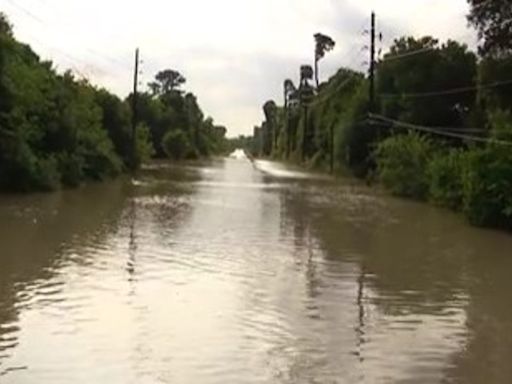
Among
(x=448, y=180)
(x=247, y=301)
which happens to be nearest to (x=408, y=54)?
(x=448, y=180)

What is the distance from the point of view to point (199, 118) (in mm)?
141000

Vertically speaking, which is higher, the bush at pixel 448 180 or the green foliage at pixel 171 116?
the green foliage at pixel 171 116

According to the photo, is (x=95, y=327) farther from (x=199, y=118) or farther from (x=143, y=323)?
(x=199, y=118)

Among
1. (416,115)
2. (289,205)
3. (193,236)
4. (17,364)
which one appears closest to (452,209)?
(289,205)

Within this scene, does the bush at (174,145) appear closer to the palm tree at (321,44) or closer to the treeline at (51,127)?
the palm tree at (321,44)

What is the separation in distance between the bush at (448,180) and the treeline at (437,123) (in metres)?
0.05

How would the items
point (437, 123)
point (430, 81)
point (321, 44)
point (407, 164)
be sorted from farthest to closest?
1. point (321, 44)
2. point (430, 81)
3. point (437, 123)
4. point (407, 164)

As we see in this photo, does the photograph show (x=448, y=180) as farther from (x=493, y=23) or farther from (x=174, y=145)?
(x=174, y=145)

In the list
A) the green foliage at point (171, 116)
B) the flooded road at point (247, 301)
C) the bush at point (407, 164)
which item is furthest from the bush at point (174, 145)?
the flooded road at point (247, 301)

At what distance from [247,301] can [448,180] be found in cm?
2295

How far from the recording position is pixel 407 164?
4309cm

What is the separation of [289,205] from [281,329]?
73.4 feet

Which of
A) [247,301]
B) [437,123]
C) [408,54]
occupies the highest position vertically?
[408,54]

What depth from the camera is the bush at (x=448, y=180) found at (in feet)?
109
